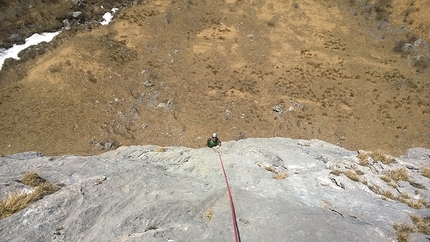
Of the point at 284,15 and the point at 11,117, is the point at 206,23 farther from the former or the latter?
the point at 11,117

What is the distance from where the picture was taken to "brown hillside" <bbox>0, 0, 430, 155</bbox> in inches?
1086

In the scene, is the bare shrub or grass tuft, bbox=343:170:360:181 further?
the bare shrub

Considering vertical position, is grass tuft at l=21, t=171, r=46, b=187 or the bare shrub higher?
grass tuft at l=21, t=171, r=46, b=187

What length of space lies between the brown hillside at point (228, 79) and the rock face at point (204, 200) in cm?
1226

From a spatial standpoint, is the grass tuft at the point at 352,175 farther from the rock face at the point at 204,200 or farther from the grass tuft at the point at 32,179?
the grass tuft at the point at 32,179

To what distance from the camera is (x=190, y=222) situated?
31.6 feet

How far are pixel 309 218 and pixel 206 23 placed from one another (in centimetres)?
3763

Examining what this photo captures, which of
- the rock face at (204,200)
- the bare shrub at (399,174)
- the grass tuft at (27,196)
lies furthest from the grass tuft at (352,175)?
the grass tuft at (27,196)

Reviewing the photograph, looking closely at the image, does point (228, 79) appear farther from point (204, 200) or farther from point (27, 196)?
point (27, 196)

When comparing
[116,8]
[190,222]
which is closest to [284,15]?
[116,8]

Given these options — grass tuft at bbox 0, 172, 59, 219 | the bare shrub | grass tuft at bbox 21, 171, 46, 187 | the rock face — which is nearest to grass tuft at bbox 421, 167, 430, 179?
the rock face

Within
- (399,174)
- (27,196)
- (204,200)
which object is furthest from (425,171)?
(27,196)

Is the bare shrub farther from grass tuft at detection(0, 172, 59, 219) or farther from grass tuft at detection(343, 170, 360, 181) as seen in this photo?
grass tuft at detection(0, 172, 59, 219)

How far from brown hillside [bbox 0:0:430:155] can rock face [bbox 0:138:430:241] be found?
40.2 feet
